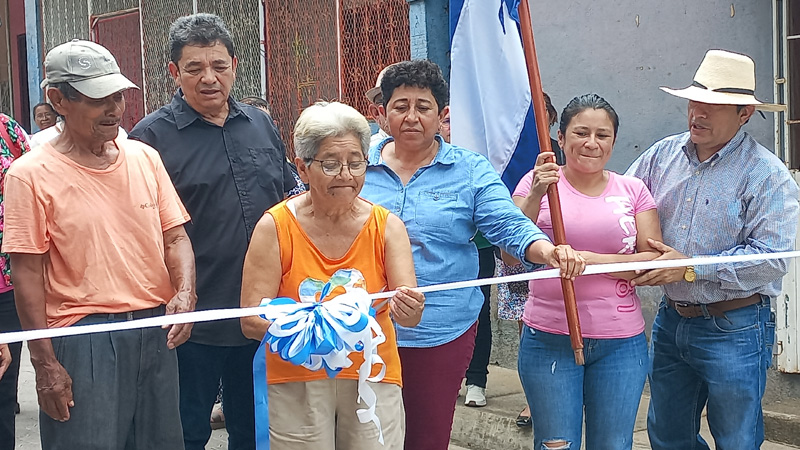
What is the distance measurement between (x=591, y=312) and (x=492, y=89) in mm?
1199

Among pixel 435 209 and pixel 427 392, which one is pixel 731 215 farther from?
pixel 427 392

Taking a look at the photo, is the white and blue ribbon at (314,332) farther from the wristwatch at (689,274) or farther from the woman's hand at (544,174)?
the wristwatch at (689,274)

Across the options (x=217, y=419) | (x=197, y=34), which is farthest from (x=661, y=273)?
(x=217, y=419)

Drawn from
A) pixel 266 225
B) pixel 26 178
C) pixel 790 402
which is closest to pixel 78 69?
pixel 26 178

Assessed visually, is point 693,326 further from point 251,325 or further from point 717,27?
point 717,27

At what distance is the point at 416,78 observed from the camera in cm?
387

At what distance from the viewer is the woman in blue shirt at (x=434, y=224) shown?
12.5 ft

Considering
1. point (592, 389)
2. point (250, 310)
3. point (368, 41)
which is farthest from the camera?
point (368, 41)

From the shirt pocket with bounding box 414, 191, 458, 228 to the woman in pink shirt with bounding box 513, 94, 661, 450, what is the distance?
0.34 meters

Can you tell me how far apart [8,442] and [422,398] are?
212cm

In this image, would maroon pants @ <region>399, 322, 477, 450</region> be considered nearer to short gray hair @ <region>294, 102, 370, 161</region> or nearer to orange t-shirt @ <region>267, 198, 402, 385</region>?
orange t-shirt @ <region>267, 198, 402, 385</region>

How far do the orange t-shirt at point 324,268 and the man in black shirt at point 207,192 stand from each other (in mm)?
858

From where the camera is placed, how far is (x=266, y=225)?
3316 millimetres

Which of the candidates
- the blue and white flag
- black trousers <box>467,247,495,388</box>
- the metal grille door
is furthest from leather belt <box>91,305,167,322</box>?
the metal grille door
